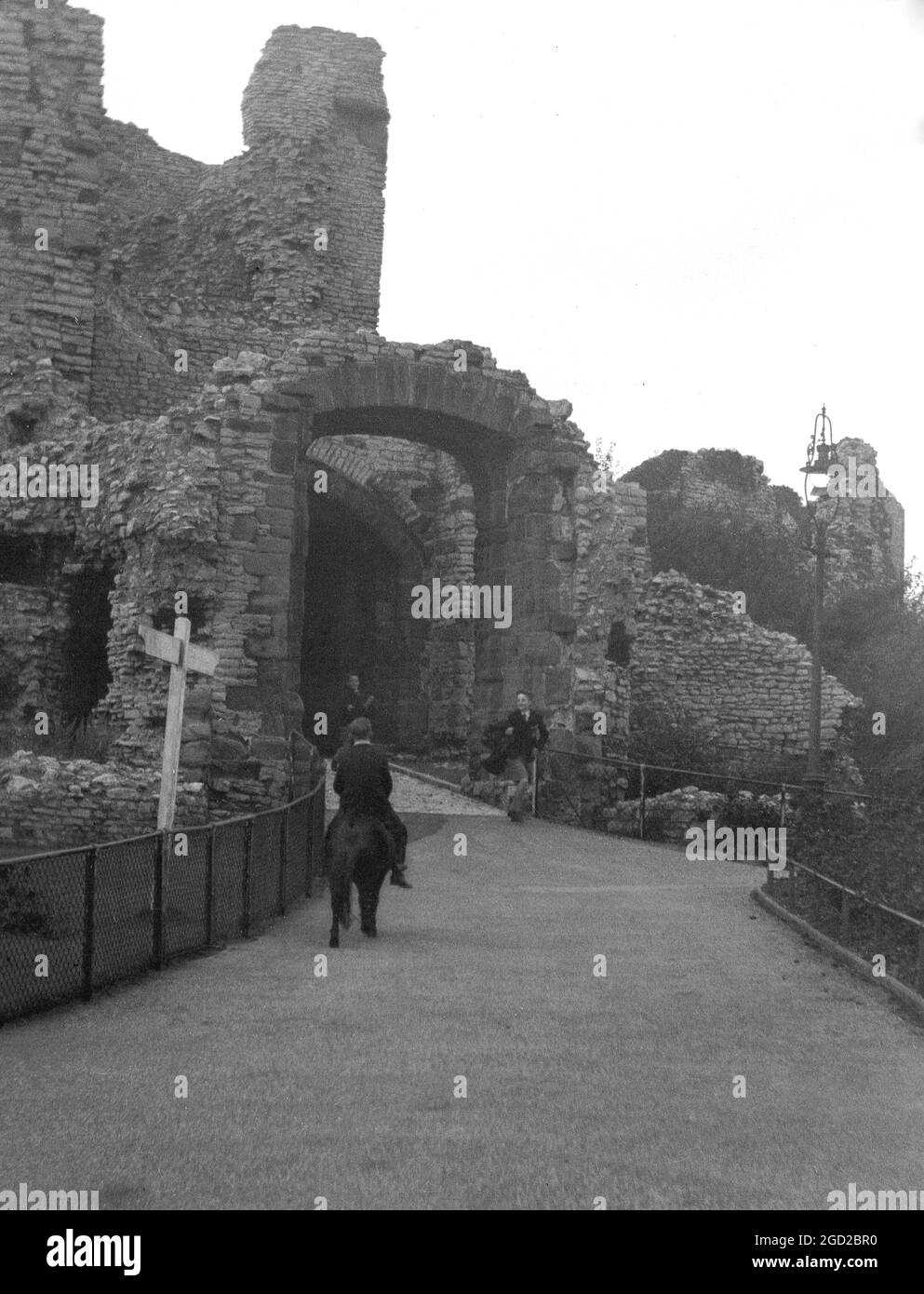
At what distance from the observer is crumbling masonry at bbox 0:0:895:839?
20703mm

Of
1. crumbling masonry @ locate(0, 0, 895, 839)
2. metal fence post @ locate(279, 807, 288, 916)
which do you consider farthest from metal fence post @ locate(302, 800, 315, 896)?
crumbling masonry @ locate(0, 0, 895, 839)

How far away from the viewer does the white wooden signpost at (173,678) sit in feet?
41.9

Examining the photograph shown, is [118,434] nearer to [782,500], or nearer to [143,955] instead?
[143,955]

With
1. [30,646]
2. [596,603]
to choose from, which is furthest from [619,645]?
[30,646]

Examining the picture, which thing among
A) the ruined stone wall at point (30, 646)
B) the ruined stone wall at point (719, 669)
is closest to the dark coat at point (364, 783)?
the ruined stone wall at point (30, 646)

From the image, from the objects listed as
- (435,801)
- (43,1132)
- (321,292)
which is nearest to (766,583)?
(321,292)

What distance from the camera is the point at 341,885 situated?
11.8 m

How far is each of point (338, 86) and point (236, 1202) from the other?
3144cm

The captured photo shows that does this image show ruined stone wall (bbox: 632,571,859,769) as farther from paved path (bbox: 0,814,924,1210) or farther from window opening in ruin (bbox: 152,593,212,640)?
paved path (bbox: 0,814,924,1210)

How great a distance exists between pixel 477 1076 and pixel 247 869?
15.4ft

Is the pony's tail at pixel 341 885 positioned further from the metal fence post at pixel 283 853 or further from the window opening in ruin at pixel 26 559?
the window opening in ruin at pixel 26 559

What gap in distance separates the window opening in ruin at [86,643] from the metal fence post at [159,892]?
41.1 ft
